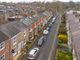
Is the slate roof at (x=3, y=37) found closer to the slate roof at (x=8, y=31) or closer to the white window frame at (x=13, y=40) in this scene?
the slate roof at (x=8, y=31)

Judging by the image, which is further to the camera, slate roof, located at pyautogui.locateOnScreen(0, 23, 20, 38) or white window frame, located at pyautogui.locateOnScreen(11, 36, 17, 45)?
slate roof, located at pyautogui.locateOnScreen(0, 23, 20, 38)

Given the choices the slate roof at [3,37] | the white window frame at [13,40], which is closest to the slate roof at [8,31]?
the white window frame at [13,40]

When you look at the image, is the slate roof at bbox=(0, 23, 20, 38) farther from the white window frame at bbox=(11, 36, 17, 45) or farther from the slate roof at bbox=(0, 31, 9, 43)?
the slate roof at bbox=(0, 31, 9, 43)

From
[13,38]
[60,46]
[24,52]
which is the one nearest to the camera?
[13,38]

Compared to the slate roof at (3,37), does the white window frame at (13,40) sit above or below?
below

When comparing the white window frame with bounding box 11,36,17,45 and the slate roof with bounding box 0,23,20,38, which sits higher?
the slate roof with bounding box 0,23,20,38

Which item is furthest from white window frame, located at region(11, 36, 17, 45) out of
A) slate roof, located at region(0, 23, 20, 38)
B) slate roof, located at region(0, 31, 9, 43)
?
slate roof, located at region(0, 31, 9, 43)

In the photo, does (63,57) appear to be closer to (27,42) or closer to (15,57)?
(15,57)

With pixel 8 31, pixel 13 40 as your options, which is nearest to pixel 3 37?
pixel 13 40

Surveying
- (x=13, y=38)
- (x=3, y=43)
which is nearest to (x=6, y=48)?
(x=3, y=43)

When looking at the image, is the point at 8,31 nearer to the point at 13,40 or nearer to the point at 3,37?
the point at 13,40

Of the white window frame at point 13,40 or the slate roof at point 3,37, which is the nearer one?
the slate roof at point 3,37
